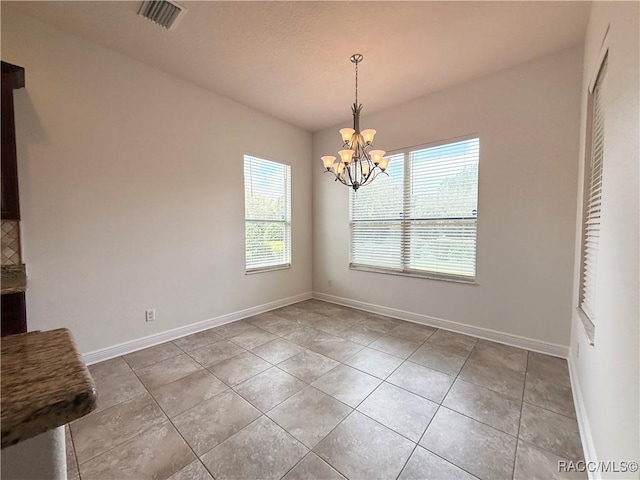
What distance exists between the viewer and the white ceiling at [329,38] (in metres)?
2.13

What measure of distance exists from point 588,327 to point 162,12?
13.0 ft

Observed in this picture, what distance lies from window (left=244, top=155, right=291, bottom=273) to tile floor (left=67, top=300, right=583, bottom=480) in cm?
146

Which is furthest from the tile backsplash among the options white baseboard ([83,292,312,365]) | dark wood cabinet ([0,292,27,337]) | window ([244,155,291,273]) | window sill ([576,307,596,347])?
window sill ([576,307,596,347])

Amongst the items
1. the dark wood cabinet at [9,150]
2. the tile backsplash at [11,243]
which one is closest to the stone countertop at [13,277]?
the tile backsplash at [11,243]

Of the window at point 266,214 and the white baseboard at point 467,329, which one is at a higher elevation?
the window at point 266,214

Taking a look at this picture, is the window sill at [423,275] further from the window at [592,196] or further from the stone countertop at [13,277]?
the stone countertop at [13,277]

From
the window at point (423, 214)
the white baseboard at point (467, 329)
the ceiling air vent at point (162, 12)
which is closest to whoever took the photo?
the ceiling air vent at point (162, 12)

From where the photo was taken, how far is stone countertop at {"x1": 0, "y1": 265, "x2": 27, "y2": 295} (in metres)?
1.86

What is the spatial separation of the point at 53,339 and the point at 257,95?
357 centimetres

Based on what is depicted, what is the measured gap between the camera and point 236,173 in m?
3.68

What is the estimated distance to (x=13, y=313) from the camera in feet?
6.01

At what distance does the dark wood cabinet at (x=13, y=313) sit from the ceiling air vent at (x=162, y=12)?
230cm

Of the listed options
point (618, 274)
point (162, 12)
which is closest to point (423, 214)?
point (618, 274)

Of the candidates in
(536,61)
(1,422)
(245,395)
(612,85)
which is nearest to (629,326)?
(612,85)
